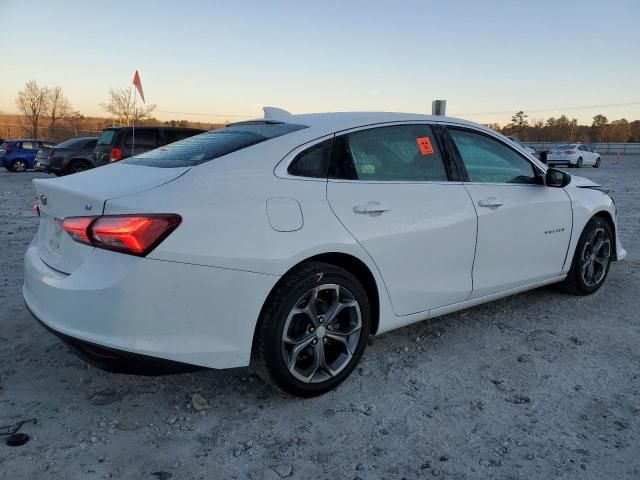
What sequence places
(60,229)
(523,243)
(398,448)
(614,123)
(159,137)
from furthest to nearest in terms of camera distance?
(614,123)
(159,137)
(523,243)
(60,229)
(398,448)

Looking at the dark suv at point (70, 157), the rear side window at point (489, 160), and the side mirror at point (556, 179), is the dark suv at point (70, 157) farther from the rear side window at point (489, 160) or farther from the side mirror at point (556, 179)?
the side mirror at point (556, 179)

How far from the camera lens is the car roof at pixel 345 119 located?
2.94 m


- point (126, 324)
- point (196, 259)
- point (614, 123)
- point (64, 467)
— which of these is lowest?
point (64, 467)

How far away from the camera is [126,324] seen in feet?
7.27

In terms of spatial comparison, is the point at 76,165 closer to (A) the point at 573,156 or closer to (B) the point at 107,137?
(B) the point at 107,137

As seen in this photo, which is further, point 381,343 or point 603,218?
point 603,218

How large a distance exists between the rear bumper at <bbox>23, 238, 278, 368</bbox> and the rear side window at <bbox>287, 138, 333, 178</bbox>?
Answer: 0.61 m

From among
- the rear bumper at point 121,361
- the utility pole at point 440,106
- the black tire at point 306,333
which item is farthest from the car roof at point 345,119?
the utility pole at point 440,106

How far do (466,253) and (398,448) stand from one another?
1.43 m

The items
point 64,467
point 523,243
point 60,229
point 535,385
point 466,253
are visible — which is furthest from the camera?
point 523,243

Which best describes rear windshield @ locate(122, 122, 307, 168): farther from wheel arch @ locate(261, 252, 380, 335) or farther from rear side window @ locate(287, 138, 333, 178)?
wheel arch @ locate(261, 252, 380, 335)

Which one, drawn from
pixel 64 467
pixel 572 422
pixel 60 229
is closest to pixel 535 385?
pixel 572 422

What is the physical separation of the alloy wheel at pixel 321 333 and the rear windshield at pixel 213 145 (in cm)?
88

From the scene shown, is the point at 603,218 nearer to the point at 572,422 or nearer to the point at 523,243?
the point at 523,243
